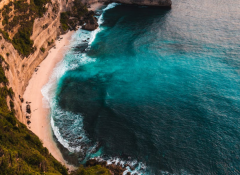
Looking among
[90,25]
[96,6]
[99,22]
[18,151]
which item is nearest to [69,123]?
[18,151]

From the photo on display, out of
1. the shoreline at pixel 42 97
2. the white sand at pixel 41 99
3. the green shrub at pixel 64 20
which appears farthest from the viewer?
the green shrub at pixel 64 20

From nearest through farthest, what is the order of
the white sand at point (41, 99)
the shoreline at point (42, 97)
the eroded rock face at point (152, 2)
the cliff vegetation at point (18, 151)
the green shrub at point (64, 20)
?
the cliff vegetation at point (18, 151) < the shoreline at point (42, 97) < the white sand at point (41, 99) < the green shrub at point (64, 20) < the eroded rock face at point (152, 2)

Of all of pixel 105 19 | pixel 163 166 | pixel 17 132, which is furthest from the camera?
pixel 105 19

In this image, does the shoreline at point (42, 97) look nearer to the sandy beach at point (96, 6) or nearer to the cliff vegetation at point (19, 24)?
the cliff vegetation at point (19, 24)

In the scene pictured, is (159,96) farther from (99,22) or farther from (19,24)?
(99,22)

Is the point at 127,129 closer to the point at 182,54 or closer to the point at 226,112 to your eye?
the point at 226,112

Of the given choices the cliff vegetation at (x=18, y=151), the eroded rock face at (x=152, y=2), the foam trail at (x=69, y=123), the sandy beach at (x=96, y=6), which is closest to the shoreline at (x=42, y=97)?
the foam trail at (x=69, y=123)

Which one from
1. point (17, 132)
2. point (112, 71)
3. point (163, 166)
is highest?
point (17, 132)

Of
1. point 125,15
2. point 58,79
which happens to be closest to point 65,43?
point 58,79

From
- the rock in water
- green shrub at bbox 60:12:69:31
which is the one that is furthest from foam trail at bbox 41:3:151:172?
the rock in water
